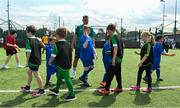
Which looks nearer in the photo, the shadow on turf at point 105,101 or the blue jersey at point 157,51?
the shadow on turf at point 105,101

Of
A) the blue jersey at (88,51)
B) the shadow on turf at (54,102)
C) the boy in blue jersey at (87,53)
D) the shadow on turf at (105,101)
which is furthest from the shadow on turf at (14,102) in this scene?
the blue jersey at (88,51)

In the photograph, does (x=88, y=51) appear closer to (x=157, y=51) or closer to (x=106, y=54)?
(x=106, y=54)

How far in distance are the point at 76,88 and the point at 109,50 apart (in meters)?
1.43

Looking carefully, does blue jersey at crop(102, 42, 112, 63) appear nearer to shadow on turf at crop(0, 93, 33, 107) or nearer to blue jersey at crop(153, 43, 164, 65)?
blue jersey at crop(153, 43, 164, 65)

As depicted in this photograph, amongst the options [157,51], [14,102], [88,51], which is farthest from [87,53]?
[14,102]

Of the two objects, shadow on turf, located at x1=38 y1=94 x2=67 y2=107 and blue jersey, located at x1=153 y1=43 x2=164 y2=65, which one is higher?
blue jersey, located at x1=153 y1=43 x2=164 y2=65

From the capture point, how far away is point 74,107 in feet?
25.5

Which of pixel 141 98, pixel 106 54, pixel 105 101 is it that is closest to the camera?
pixel 105 101

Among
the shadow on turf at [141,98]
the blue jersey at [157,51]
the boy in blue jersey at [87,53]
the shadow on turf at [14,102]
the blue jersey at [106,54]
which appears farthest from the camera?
the blue jersey at [157,51]

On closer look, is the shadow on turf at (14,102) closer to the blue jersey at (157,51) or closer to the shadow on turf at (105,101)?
the shadow on turf at (105,101)

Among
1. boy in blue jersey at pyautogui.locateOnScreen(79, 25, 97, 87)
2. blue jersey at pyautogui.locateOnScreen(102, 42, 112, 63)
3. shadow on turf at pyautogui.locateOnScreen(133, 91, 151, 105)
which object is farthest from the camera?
boy in blue jersey at pyautogui.locateOnScreen(79, 25, 97, 87)

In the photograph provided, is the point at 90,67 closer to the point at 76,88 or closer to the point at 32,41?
the point at 76,88

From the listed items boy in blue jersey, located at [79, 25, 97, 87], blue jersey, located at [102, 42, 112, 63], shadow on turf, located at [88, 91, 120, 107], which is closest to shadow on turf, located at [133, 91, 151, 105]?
shadow on turf, located at [88, 91, 120, 107]

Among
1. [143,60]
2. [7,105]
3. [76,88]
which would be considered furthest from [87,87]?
[7,105]
